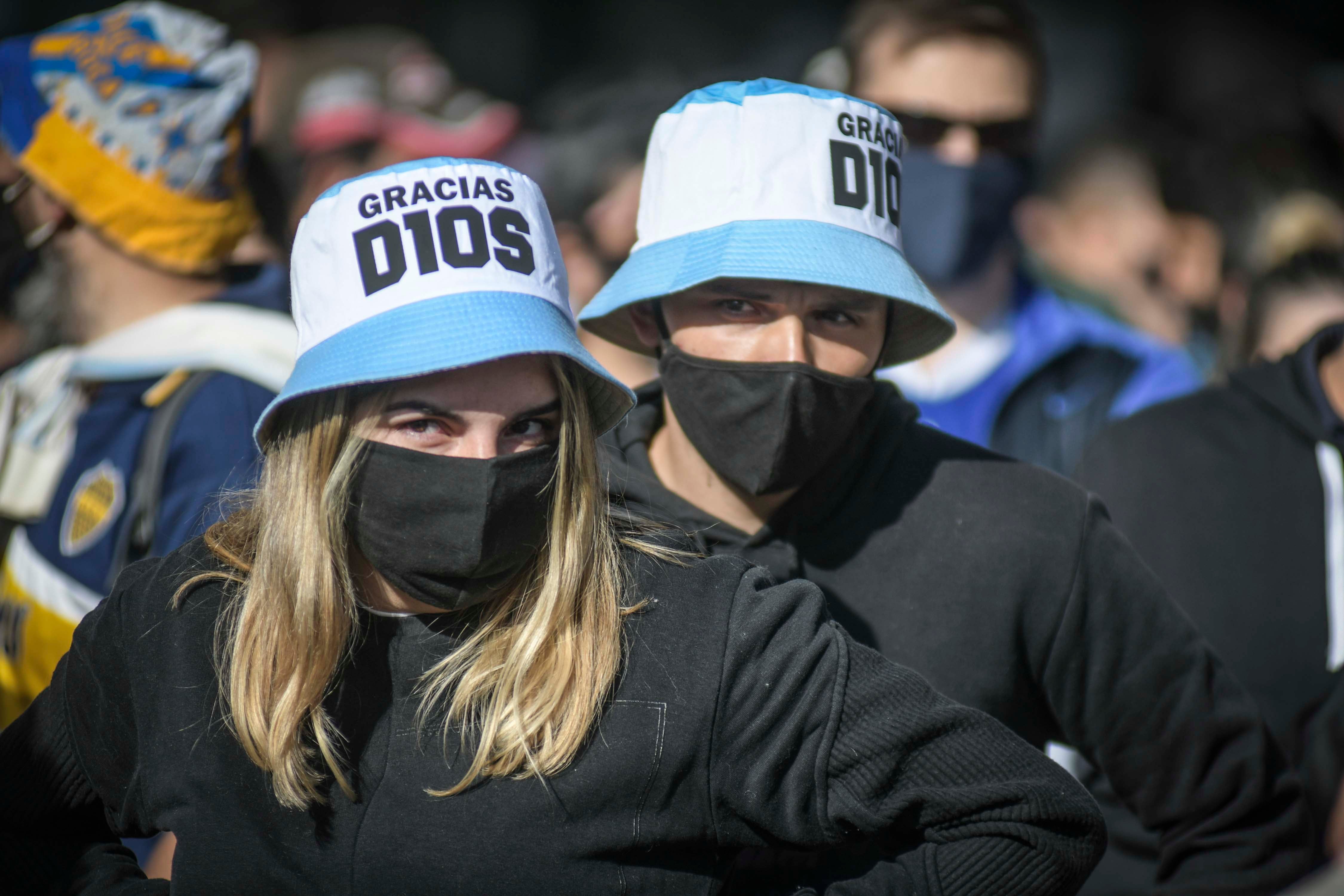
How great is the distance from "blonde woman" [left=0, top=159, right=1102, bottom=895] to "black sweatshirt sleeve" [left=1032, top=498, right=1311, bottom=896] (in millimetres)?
472

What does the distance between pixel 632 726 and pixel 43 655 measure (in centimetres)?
187

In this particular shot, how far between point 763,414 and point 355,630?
0.86m

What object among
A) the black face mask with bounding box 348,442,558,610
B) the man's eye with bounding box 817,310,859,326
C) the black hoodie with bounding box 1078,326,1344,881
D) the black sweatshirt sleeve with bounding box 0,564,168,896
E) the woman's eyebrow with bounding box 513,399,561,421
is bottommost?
the black sweatshirt sleeve with bounding box 0,564,168,896

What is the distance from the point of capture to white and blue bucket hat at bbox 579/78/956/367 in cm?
236

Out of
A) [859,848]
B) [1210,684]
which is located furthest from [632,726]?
[1210,684]

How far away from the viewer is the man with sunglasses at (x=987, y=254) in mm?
4008

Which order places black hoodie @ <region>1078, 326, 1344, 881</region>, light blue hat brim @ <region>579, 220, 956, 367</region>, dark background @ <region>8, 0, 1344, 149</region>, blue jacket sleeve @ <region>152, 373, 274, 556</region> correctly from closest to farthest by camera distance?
light blue hat brim @ <region>579, 220, 956, 367</region> < blue jacket sleeve @ <region>152, 373, 274, 556</region> < black hoodie @ <region>1078, 326, 1344, 881</region> < dark background @ <region>8, 0, 1344, 149</region>

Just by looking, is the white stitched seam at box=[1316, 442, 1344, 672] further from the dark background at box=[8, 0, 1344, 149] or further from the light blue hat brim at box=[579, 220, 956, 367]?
the dark background at box=[8, 0, 1344, 149]

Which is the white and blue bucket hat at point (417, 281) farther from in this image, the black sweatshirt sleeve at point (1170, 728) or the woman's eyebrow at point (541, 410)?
the black sweatshirt sleeve at point (1170, 728)

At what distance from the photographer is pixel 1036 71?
4266mm

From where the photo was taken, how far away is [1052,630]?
2.38 meters

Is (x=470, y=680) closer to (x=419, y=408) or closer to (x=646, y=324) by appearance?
(x=419, y=408)

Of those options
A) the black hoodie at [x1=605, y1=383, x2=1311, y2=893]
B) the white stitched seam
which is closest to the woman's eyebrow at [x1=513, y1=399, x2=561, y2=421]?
the black hoodie at [x1=605, y1=383, x2=1311, y2=893]

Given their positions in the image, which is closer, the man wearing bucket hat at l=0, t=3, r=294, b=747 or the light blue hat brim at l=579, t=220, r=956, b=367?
the light blue hat brim at l=579, t=220, r=956, b=367
